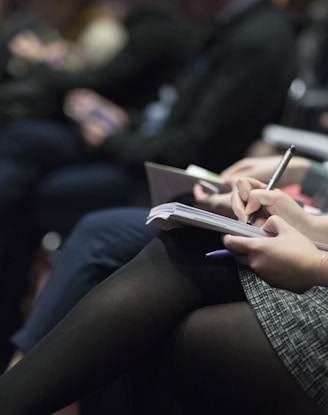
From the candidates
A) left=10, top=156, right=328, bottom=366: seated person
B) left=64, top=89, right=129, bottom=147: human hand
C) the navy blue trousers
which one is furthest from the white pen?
left=64, top=89, right=129, bottom=147: human hand

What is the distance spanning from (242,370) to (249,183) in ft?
0.97

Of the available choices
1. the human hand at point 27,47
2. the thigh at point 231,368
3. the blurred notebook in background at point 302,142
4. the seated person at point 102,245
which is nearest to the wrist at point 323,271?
the thigh at point 231,368

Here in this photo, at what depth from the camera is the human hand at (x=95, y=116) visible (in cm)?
205

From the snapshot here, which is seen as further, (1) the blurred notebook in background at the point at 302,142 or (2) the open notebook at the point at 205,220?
(1) the blurred notebook in background at the point at 302,142

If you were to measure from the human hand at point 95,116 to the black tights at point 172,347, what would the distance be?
3.74 ft

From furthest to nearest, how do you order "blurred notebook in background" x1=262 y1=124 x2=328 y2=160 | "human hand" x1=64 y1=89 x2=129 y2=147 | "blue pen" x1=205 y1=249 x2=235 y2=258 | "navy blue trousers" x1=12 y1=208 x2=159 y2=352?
"human hand" x1=64 y1=89 x2=129 y2=147 → "blurred notebook in background" x1=262 y1=124 x2=328 y2=160 → "navy blue trousers" x1=12 y1=208 x2=159 y2=352 → "blue pen" x1=205 y1=249 x2=235 y2=258

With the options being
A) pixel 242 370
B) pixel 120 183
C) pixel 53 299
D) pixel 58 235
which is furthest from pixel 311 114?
pixel 242 370

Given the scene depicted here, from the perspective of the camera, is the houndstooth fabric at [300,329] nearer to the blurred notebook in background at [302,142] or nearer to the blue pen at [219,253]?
the blue pen at [219,253]

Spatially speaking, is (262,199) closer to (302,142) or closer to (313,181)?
(313,181)

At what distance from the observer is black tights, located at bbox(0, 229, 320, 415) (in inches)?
34.2

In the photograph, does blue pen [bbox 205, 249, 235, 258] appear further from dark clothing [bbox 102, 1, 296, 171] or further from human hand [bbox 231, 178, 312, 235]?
dark clothing [bbox 102, 1, 296, 171]

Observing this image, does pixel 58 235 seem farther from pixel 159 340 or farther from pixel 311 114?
pixel 159 340

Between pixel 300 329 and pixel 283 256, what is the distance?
0.10 metres

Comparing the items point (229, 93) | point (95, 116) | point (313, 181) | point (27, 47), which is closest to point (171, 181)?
point (313, 181)
